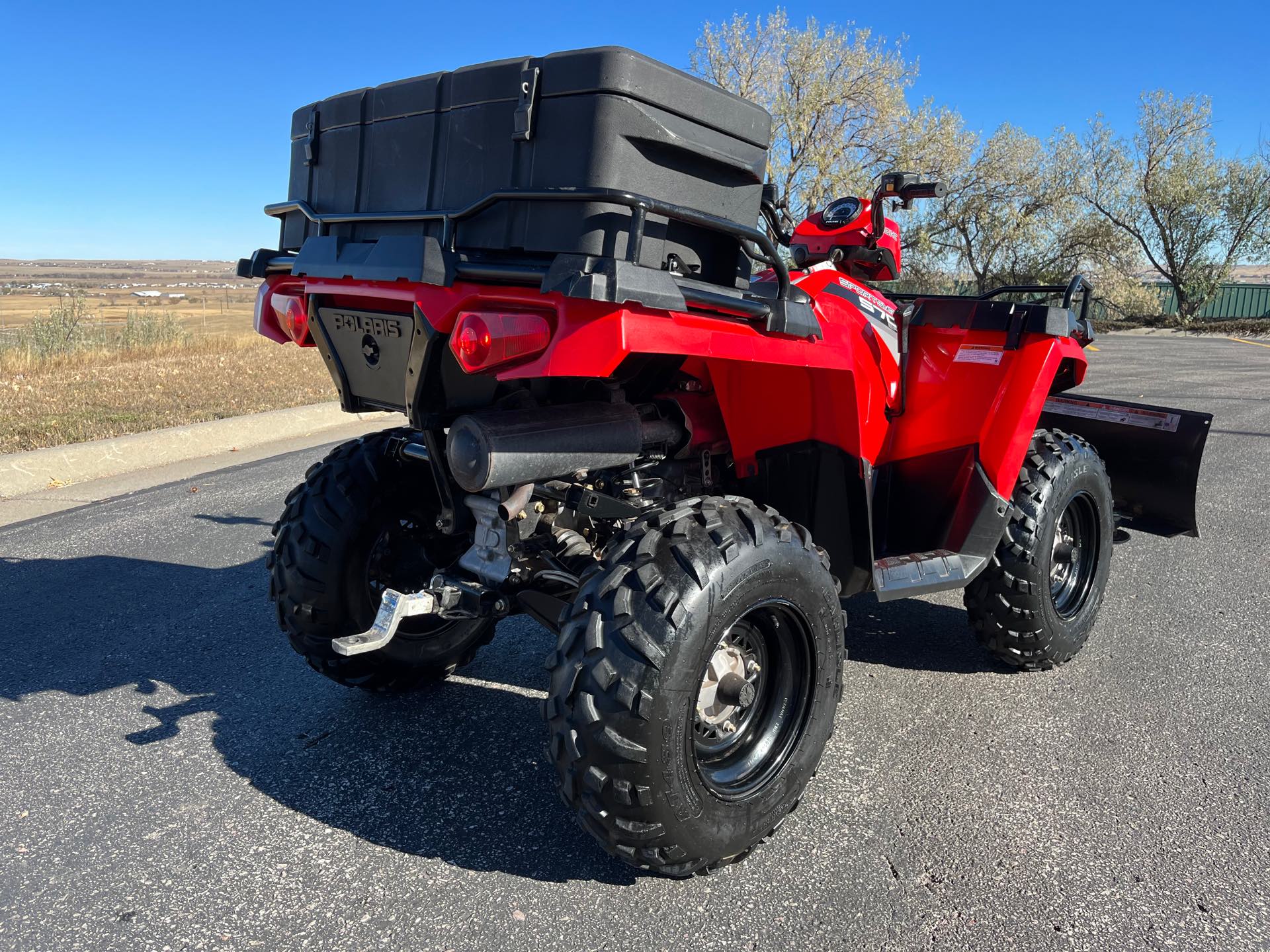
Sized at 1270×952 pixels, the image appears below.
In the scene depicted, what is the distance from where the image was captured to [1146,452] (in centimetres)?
475

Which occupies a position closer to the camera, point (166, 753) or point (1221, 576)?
point (166, 753)

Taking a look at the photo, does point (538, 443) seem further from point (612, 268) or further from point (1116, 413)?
point (1116, 413)

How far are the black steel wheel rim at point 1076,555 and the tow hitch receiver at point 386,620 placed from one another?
9.05 ft

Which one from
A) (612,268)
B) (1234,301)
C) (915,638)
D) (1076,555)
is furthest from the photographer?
(1234,301)

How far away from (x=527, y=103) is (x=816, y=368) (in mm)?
1193

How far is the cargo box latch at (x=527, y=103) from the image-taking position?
2.24 m

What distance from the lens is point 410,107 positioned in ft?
8.39

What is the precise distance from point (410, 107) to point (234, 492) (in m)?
5.18

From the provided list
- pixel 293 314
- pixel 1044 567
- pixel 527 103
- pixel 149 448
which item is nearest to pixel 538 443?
pixel 527 103

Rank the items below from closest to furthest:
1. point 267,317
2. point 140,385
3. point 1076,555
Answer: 1. point 267,317
2. point 1076,555
3. point 140,385

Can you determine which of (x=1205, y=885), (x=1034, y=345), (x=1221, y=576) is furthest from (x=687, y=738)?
(x=1221, y=576)

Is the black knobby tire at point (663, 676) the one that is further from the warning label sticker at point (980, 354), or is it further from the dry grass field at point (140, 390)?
the dry grass field at point (140, 390)

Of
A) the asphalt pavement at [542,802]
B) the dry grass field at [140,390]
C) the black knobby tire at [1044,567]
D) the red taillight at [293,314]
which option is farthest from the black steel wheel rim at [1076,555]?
the dry grass field at [140,390]

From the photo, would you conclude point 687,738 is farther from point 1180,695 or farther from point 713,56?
point 713,56
